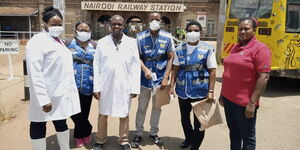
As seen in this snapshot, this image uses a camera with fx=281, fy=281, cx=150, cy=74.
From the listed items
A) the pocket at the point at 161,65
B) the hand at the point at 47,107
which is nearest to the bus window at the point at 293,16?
the pocket at the point at 161,65

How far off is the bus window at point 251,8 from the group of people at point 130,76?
4.48 metres

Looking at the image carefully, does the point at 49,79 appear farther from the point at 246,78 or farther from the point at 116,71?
the point at 246,78

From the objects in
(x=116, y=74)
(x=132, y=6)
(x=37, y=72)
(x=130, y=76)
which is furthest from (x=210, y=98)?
(x=132, y=6)

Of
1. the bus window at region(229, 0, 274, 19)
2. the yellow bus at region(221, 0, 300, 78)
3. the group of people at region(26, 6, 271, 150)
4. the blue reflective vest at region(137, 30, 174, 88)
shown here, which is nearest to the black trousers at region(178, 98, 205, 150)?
the group of people at region(26, 6, 271, 150)

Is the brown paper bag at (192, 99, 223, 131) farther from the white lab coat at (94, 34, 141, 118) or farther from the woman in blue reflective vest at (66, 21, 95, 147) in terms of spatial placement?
the woman in blue reflective vest at (66, 21, 95, 147)

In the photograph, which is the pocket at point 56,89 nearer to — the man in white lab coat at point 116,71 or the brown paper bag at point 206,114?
the man in white lab coat at point 116,71

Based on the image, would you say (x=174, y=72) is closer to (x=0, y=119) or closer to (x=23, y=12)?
(x=0, y=119)

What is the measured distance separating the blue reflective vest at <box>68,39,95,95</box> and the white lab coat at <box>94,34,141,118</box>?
0.67ft

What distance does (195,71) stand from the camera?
12.0 ft

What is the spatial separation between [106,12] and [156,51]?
1111 inches

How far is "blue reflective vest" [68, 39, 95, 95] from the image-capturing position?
3.83 metres

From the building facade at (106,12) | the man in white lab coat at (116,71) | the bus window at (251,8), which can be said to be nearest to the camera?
the man in white lab coat at (116,71)

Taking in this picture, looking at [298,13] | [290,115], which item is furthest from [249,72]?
[298,13]

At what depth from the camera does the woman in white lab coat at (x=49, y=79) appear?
119 inches
